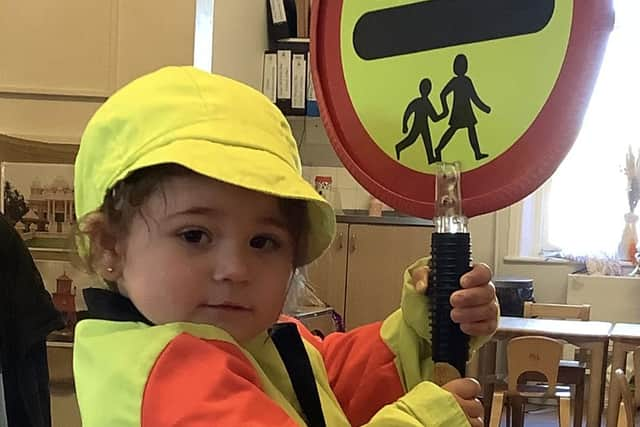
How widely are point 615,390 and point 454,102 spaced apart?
100 inches

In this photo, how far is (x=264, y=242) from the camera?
2.62 feet

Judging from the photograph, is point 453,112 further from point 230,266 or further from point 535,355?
point 535,355

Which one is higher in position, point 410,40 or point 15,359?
point 410,40

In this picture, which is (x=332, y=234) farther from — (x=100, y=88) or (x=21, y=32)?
(x=21, y=32)

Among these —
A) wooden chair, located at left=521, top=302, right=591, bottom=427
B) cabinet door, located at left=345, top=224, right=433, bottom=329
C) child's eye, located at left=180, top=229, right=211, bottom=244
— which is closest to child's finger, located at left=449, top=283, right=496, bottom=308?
child's eye, located at left=180, top=229, right=211, bottom=244

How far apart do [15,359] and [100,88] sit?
75cm

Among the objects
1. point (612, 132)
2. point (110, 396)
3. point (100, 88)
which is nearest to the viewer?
point (110, 396)

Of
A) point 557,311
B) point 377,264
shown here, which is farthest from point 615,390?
point 377,264

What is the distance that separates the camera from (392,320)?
960mm

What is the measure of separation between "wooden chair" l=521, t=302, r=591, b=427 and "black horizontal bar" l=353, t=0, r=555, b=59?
104 inches

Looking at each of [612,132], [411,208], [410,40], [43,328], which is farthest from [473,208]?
[612,132]

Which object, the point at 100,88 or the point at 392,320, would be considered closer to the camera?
the point at 392,320

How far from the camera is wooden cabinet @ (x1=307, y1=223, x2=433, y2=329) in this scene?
377 centimetres

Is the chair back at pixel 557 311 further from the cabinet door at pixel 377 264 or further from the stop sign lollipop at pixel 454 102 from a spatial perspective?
the stop sign lollipop at pixel 454 102
